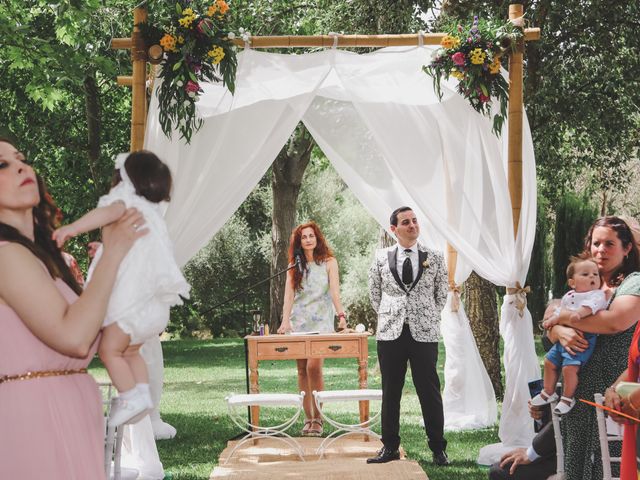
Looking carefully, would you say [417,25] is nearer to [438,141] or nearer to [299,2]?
[299,2]

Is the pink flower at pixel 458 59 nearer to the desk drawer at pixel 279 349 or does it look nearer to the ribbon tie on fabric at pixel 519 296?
the ribbon tie on fabric at pixel 519 296

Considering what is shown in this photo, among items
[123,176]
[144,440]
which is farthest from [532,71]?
[123,176]

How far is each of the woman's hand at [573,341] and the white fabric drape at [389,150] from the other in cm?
258

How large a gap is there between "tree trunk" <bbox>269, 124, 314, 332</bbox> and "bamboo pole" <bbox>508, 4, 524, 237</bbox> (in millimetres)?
9923

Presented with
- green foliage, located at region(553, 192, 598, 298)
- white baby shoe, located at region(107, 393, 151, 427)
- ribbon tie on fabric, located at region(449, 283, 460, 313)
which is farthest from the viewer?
green foliage, located at region(553, 192, 598, 298)

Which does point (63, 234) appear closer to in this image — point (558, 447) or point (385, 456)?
point (558, 447)

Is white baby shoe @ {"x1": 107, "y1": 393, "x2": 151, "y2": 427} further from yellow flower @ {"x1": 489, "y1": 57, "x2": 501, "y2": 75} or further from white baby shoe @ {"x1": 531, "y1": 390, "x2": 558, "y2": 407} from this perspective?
yellow flower @ {"x1": 489, "y1": 57, "x2": 501, "y2": 75}

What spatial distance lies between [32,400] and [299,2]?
13448 millimetres

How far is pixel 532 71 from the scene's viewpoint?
1223 centimetres

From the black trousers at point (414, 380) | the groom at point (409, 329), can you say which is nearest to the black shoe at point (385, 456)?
the groom at point (409, 329)

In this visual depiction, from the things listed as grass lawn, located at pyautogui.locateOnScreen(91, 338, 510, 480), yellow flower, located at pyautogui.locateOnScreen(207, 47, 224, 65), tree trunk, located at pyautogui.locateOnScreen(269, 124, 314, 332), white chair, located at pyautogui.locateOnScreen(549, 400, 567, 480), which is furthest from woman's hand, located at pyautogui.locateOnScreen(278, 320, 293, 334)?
tree trunk, located at pyautogui.locateOnScreen(269, 124, 314, 332)

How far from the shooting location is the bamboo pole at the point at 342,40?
660 cm

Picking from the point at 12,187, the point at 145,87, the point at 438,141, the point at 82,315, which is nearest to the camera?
the point at 82,315

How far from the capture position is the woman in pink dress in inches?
85.4
